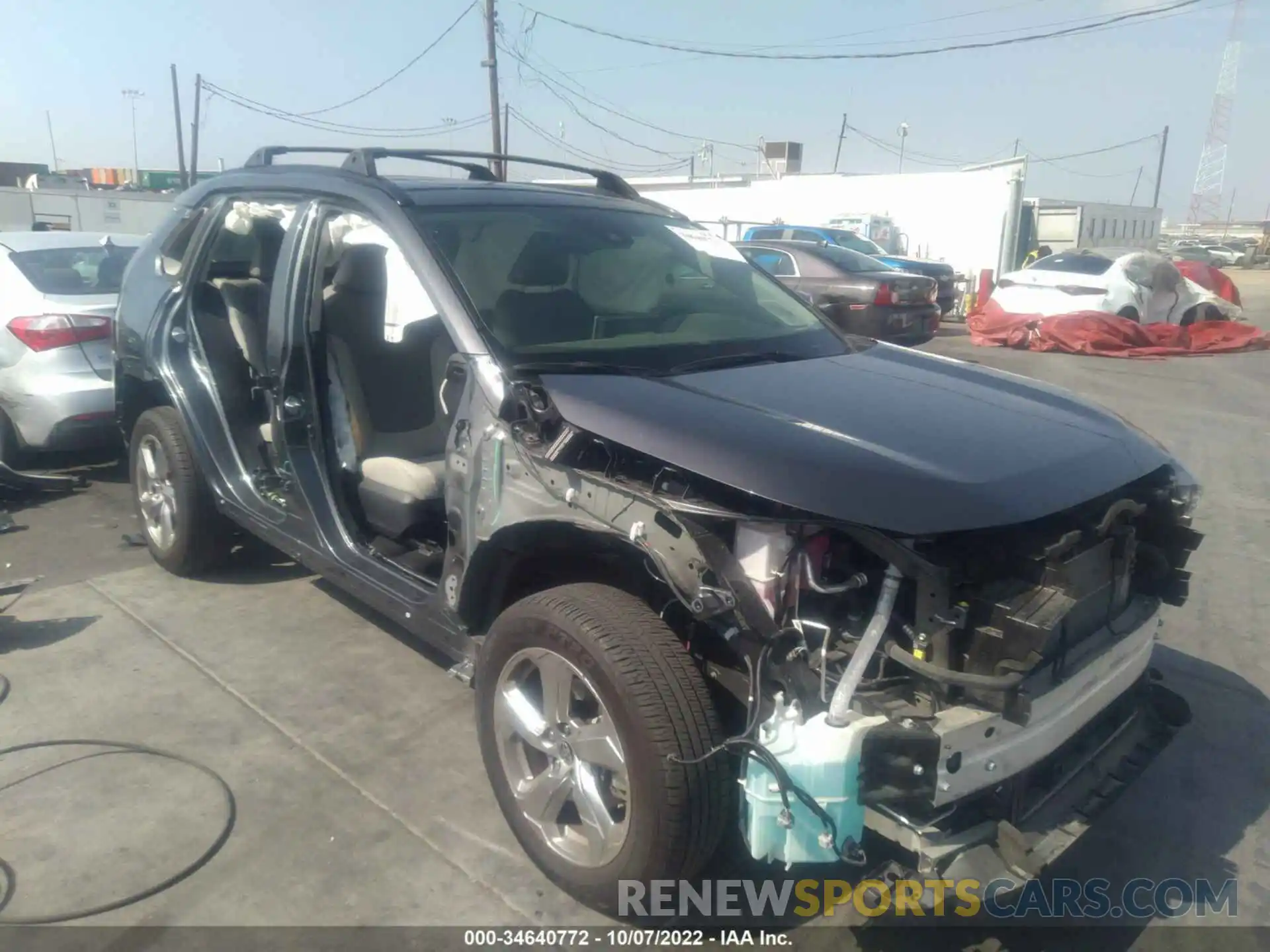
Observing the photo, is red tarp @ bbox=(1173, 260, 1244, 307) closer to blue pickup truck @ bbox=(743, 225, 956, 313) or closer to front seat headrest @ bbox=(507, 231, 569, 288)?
blue pickup truck @ bbox=(743, 225, 956, 313)

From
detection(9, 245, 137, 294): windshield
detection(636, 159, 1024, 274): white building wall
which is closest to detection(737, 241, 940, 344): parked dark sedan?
detection(9, 245, 137, 294): windshield

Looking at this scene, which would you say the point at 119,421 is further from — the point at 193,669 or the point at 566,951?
the point at 566,951

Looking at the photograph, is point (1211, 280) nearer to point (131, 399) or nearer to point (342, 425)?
point (342, 425)

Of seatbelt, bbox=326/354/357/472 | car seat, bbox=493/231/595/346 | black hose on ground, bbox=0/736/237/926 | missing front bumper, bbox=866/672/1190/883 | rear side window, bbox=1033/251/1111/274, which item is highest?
car seat, bbox=493/231/595/346

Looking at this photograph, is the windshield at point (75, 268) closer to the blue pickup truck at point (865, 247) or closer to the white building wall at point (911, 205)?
the blue pickup truck at point (865, 247)

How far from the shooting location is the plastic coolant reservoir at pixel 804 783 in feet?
7.00

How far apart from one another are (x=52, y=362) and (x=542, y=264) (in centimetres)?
402

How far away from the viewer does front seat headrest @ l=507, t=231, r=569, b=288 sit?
339 cm

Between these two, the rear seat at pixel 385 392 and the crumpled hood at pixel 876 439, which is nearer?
the crumpled hood at pixel 876 439

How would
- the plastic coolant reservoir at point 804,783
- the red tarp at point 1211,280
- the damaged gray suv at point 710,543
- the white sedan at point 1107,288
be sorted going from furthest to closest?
the red tarp at point 1211,280 < the white sedan at point 1107,288 < the damaged gray suv at point 710,543 < the plastic coolant reservoir at point 804,783

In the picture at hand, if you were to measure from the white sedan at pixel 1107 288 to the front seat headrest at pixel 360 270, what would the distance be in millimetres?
14178

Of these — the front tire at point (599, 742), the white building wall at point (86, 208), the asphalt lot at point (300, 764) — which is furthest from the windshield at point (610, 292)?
the white building wall at point (86, 208)

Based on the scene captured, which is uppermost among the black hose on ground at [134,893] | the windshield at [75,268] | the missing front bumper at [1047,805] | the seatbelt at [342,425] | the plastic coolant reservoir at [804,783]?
the windshield at [75,268]

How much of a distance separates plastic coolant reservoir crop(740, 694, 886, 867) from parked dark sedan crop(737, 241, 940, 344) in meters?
11.0
